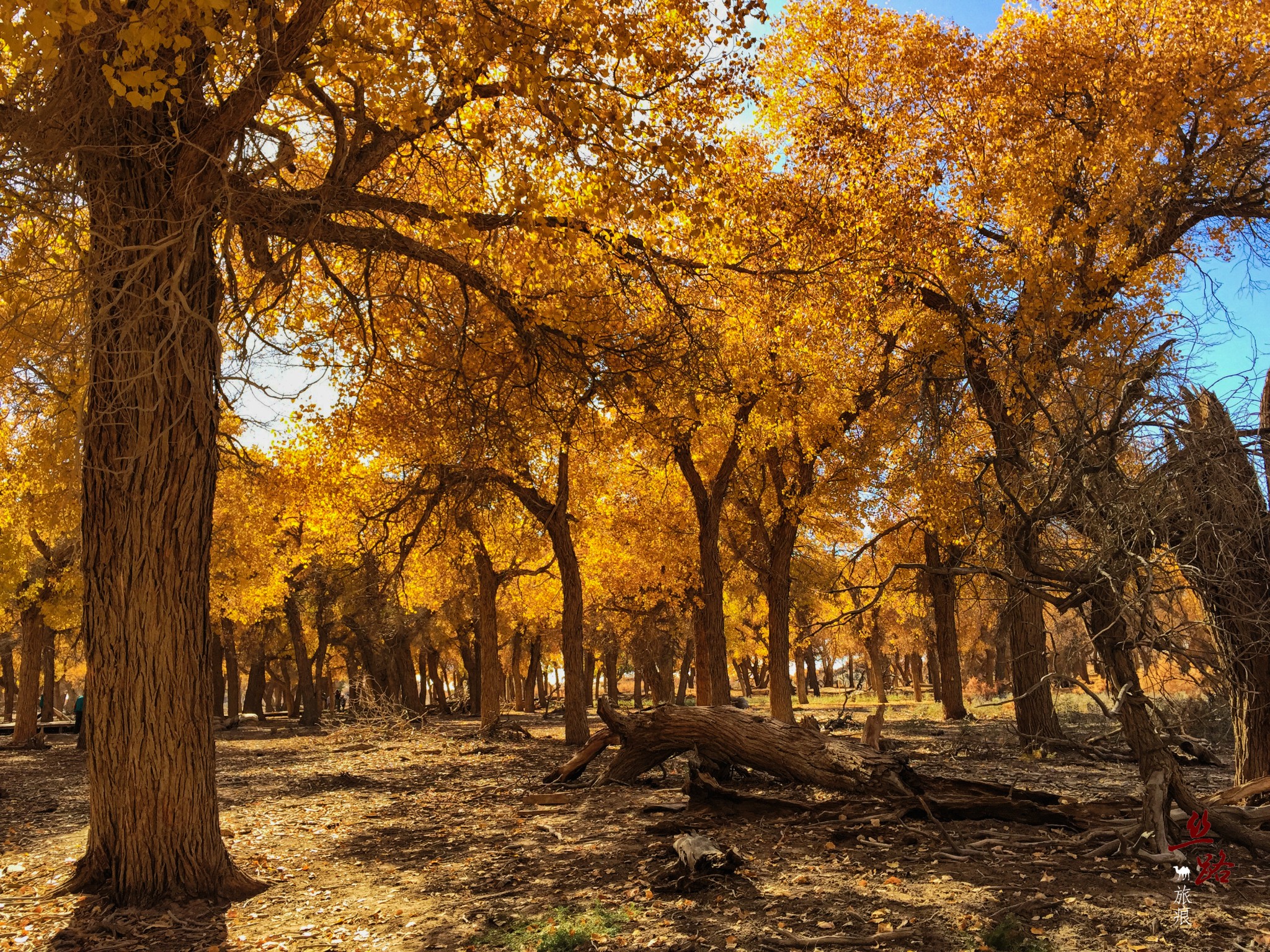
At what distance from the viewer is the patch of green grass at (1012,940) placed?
4.07m

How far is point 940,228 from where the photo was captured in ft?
36.7

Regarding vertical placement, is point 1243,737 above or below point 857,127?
below

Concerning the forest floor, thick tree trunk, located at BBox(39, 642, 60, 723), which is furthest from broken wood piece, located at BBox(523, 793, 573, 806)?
thick tree trunk, located at BBox(39, 642, 60, 723)

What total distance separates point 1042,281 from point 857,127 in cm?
374

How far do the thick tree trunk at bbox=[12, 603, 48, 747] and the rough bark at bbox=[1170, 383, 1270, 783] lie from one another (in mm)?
19791

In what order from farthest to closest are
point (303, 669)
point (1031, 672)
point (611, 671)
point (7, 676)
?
point (7, 676) < point (611, 671) < point (303, 669) < point (1031, 672)

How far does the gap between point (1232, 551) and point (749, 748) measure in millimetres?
4289

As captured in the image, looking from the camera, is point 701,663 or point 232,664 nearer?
point 701,663

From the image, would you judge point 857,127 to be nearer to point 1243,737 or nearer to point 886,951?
point 1243,737

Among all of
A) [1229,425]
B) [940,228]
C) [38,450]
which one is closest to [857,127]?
[940,228]

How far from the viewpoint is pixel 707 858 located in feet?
18.2

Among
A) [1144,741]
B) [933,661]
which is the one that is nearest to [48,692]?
[933,661]

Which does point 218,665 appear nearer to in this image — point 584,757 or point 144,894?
point 584,757

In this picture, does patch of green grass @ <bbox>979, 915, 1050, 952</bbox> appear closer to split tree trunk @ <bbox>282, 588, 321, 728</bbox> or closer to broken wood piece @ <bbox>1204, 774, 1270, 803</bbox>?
broken wood piece @ <bbox>1204, 774, 1270, 803</bbox>
